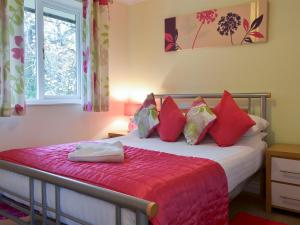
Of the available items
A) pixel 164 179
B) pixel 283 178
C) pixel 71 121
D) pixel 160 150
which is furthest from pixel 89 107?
pixel 283 178

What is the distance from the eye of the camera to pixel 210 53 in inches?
130

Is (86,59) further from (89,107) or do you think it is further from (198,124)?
(198,124)

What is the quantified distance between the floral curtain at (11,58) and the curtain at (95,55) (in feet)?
2.63

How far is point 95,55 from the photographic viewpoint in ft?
11.1

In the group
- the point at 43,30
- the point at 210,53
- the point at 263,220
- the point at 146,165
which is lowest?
the point at 263,220

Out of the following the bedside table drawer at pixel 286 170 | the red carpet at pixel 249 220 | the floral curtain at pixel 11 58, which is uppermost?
the floral curtain at pixel 11 58

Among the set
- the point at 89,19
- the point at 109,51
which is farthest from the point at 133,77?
the point at 89,19

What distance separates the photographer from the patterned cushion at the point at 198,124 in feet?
8.62

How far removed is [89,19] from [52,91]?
0.93 meters

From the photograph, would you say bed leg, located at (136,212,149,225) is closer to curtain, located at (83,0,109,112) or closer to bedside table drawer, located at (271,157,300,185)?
bedside table drawer, located at (271,157,300,185)

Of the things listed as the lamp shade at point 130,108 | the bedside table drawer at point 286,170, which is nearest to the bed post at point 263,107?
the bedside table drawer at point 286,170

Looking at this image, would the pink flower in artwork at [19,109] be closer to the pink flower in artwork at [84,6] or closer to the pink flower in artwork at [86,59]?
the pink flower in artwork at [86,59]

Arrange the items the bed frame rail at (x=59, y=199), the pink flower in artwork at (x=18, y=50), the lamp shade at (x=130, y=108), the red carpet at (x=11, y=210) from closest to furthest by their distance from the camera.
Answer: the bed frame rail at (x=59, y=199)
the red carpet at (x=11, y=210)
the pink flower in artwork at (x=18, y=50)
the lamp shade at (x=130, y=108)

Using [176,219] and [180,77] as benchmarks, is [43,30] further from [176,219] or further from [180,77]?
[176,219]
